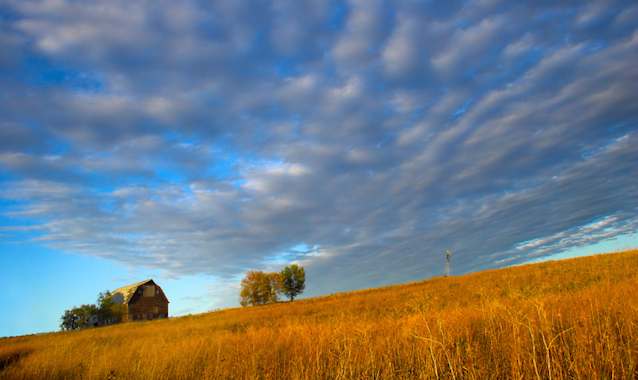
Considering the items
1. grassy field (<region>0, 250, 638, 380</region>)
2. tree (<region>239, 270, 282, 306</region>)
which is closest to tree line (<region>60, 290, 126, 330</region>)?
tree (<region>239, 270, 282, 306</region>)

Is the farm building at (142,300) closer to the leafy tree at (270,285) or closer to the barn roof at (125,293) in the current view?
the barn roof at (125,293)

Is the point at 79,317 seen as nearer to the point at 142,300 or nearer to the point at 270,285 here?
the point at 142,300

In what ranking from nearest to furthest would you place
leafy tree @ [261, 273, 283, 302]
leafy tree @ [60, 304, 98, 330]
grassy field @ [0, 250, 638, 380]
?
1. grassy field @ [0, 250, 638, 380]
2. leafy tree @ [60, 304, 98, 330]
3. leafy tree @ [261, 273, 283, 302]

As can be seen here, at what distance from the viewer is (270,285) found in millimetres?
70812

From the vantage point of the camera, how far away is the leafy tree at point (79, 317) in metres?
56.8

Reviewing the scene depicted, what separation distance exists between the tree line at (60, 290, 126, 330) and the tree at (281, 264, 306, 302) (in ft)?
108

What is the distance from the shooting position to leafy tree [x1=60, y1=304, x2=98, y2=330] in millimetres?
56781

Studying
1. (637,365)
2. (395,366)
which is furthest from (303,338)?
(637,365)

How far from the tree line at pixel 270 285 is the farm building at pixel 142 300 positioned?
16318mm

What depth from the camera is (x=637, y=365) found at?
5898 mm

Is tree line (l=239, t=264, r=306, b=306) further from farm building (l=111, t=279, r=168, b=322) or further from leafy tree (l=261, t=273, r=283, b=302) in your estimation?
farm building (l=111, t=279, r=168, b=322)

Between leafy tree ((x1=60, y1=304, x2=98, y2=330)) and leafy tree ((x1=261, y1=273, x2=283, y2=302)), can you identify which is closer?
leafy tree ((x1=60, y1=304, x2=98, y2=330))

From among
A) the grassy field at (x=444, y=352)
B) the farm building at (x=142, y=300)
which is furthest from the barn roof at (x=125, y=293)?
the grassy field at (x=444, y=352)

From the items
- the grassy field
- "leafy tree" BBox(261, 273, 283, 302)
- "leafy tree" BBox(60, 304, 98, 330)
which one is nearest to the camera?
the grassy field
